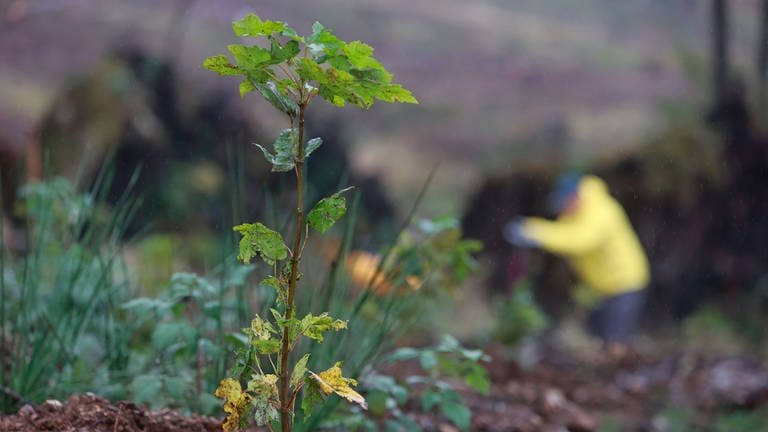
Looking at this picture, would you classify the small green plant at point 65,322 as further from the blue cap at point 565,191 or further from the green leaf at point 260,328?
the blue cap at point 565,191

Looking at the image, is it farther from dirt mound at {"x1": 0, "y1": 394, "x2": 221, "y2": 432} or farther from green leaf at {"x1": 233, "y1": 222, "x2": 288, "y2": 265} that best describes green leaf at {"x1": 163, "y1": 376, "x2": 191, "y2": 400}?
green leaf at {"x1": 233, "y1": 222, "x2": 288, "y2": 265}

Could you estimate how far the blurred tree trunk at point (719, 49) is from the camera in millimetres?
8883

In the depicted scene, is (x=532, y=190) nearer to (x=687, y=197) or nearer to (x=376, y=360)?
(x=687, y=197)

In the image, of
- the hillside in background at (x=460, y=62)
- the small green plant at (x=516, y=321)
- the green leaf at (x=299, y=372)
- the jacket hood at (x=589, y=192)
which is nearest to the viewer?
the green leaf at (x=299, y=372)

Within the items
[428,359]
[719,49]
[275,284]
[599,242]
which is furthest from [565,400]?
[719,49]

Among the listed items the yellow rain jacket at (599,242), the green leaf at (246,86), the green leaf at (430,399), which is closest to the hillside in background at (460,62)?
the yellow rain jacket at (599,242)

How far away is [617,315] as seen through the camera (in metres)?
7.41

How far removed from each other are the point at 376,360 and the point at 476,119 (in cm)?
667

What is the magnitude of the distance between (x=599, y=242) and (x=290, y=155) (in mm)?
5991

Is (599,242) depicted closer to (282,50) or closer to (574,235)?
(574,235)

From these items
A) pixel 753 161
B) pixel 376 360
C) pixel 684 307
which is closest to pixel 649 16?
pixel 753 161

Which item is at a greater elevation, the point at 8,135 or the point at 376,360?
the point at 376,360

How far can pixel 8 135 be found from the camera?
7.54 m

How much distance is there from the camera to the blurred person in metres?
7.23
